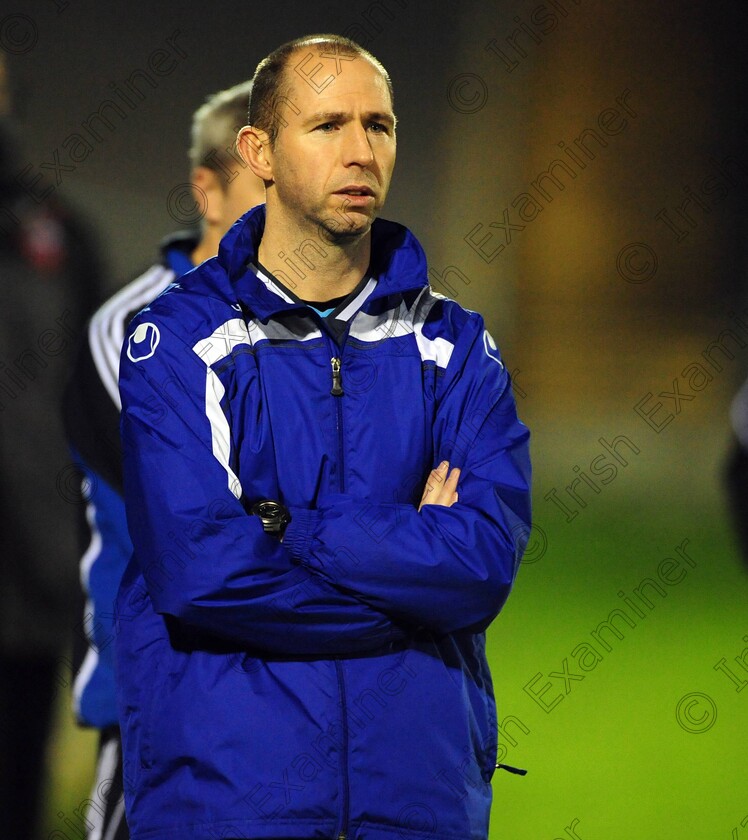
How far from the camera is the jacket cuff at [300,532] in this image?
1.37 m

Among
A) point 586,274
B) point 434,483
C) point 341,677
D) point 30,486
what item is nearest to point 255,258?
point 434,483

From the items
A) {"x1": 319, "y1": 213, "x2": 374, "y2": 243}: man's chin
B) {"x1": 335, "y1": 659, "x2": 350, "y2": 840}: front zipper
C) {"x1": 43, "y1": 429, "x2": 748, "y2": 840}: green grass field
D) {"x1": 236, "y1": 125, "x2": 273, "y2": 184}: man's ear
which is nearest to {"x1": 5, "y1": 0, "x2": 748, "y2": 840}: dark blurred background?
{"x1": 43, "y1": 429, "x2": 748, "y2": 840}: green grass field

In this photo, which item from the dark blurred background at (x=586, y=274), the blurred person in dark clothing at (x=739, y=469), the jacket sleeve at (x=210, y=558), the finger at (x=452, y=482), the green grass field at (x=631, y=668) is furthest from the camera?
the blurred person in dark clothing at (x=739, y=469)

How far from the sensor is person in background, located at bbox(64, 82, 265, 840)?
7.77ft

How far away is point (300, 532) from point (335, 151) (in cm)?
51

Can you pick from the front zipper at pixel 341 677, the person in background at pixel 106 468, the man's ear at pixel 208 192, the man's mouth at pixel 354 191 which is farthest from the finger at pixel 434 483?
the man's ear at pixel 208 192

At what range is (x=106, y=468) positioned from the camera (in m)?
2.38

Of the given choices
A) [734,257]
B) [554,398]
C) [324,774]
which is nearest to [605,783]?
[554,398]

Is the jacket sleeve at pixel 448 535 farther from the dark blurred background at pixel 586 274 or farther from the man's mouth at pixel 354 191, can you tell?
the dark blurred background at pixel 586 274

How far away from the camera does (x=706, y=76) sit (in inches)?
108

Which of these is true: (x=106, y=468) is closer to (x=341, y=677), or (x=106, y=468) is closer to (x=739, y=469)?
(x=341, y=677)

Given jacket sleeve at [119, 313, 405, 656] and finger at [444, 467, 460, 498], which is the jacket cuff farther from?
finger at [444, 467, 460, 498]

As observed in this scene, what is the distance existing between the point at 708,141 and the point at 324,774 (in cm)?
198

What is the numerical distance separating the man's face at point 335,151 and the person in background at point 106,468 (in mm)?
849
